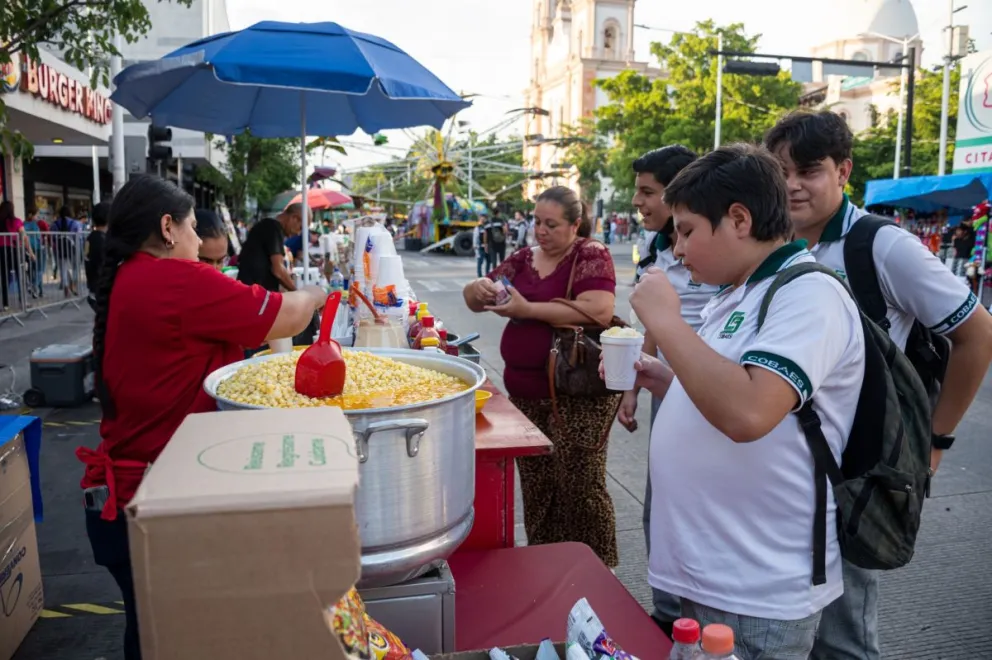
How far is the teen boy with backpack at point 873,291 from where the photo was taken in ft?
7.06

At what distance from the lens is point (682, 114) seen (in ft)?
117

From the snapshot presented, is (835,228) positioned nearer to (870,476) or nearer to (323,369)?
(870,476)

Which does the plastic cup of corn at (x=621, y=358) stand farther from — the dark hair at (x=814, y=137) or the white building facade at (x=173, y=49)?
the white building facade at (x=173, y=49)

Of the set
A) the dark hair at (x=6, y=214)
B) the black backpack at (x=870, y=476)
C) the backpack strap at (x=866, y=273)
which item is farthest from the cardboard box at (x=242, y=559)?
the dark hair at (x=6, y=214)

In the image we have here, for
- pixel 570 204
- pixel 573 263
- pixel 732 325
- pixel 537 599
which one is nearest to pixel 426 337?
pixel 573 263

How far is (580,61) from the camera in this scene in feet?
259


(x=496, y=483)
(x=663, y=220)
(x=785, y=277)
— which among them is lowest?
(x=496, y=483)

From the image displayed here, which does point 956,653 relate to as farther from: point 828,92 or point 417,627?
point 828,92

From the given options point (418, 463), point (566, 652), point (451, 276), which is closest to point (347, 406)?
point (418, 463)

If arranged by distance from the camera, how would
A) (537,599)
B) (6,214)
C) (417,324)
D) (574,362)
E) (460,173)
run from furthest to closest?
1. (460,173)
2. (6,214)
3. (417,324)
4. (574,362)
5. (537,599)

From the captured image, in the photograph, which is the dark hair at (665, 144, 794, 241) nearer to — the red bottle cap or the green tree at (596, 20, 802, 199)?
the red bottle cap

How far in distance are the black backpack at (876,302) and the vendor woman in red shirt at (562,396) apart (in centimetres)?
145

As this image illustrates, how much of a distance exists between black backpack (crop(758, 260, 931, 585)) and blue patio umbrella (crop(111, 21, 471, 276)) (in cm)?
339

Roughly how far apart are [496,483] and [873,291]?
1.35m
